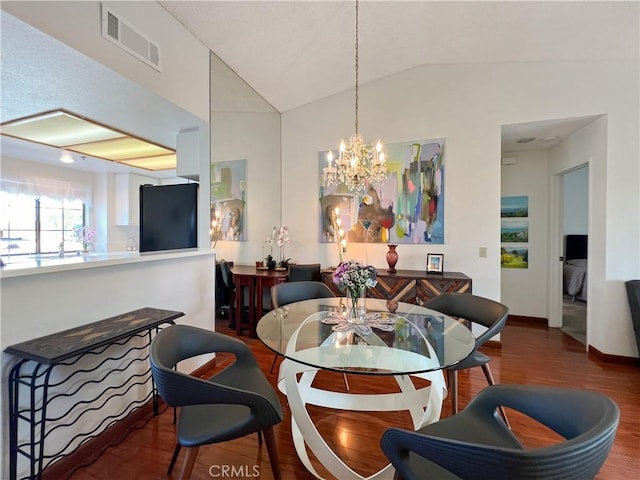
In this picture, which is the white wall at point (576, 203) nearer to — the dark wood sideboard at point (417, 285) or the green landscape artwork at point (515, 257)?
the green landscape artwork at point (515, 257)

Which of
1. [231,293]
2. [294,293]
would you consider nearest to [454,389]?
[294,293]

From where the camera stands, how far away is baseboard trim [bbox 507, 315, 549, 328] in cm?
405

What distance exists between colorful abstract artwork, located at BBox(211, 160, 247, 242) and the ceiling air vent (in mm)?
2056

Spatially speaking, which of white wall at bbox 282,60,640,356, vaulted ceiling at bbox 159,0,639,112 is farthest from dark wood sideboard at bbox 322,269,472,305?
vaulted ceiling at bbox 159,0,639,112

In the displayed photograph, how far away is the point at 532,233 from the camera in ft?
13.6

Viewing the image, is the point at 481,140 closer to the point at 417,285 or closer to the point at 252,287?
the point at 417,285

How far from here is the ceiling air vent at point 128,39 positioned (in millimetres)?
1823

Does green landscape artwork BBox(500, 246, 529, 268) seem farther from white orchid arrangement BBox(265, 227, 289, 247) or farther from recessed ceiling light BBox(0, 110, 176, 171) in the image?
recessed ceiling light BBox(0, 110, 176, 171)

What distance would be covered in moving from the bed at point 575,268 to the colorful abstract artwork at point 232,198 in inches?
234

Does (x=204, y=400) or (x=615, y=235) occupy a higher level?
(x=615, y=235)

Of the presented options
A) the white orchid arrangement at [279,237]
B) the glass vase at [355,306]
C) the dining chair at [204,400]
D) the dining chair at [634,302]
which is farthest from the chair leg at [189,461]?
the dining chair at [634,302]

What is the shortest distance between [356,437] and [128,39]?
3.06 m

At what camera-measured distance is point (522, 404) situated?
1187 mm

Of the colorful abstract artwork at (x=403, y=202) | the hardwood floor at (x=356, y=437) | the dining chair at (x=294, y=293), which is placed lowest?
the hardwood floor at (x=356, y=437)
